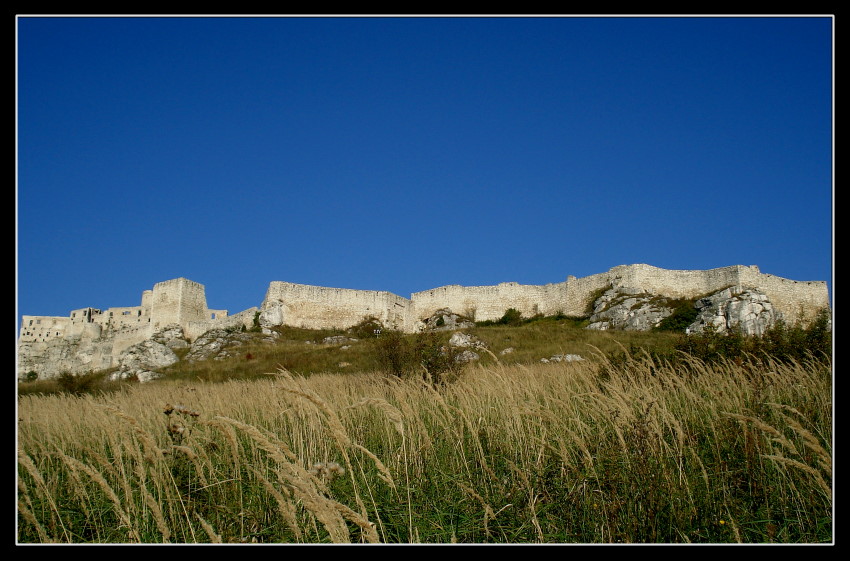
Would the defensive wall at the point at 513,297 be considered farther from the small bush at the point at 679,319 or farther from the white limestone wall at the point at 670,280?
the small bush at the point at 679,319

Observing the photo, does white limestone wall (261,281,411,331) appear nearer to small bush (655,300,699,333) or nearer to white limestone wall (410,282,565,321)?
white limestone wall (410,282,565,321)

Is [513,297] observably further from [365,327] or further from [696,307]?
[696,307]

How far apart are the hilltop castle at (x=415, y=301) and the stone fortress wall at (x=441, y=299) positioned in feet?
0.26

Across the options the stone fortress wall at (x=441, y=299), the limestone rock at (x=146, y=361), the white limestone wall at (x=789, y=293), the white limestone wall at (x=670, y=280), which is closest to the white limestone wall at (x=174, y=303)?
the stone fortress wall at (x=441, y=299)

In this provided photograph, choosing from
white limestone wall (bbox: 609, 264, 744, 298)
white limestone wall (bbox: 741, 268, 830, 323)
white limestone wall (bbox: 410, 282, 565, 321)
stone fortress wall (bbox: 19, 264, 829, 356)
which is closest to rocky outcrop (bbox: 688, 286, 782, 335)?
white limestone wall (bbox: 741, 268, 830, 323)

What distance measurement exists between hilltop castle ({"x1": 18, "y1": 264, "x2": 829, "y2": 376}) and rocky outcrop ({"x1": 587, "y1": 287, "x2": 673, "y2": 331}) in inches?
55.6

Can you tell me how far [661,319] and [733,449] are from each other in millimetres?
38761

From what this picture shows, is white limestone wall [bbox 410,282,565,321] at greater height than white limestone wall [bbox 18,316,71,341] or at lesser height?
greater

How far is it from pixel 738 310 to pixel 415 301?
28.7 m

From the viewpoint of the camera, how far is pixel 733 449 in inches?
147

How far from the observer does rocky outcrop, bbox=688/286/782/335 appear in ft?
120

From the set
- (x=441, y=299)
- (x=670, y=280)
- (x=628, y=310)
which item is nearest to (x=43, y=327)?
(x=441, y=299)

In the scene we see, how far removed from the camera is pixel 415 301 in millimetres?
56594

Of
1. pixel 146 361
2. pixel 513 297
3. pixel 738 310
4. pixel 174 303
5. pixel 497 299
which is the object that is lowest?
pixel 146 361
